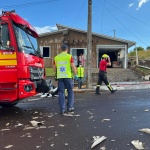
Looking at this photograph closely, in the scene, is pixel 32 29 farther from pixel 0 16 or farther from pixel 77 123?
pixel 77 123

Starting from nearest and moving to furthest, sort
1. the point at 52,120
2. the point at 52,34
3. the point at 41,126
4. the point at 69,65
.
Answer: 1. the point at 41,126
2. the point at 52,120
3. the point at 69,65
4. the point at 52,34

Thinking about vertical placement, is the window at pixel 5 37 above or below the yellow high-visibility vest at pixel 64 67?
above

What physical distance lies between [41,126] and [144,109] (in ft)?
10.1

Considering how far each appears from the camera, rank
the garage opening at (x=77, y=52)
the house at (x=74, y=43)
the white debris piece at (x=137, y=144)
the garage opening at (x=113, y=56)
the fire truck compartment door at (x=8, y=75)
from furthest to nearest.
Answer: the garage opening at (x=113, y=56)
the garage opening at (x=77, y=52)
the house at (x=74, y=43)
the fire truck compartment door at (x=8, y=75)
the white debris piece at (x=137, y=144)

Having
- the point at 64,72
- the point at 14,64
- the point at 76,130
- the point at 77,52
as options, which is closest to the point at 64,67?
the point at 64,72

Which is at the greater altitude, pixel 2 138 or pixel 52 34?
pixel 52 34

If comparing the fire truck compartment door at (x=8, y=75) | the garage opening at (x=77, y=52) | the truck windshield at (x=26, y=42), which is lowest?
the fire truck compartment door at (x=8, y=75)

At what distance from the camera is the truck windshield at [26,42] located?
647cm

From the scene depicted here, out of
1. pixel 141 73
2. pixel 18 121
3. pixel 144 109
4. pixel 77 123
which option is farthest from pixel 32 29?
pixel 141 73

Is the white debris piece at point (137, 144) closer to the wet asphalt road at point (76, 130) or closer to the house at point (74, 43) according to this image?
the wet asphalt road at point (76, 130)

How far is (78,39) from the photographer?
86.7 ft

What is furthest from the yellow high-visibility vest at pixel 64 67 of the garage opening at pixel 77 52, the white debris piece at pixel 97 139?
the garage opening at pixel 77 52

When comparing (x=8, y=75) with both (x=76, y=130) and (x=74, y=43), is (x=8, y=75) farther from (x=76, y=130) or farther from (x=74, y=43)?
(x=74, y=43)

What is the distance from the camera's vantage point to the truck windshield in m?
6.47
